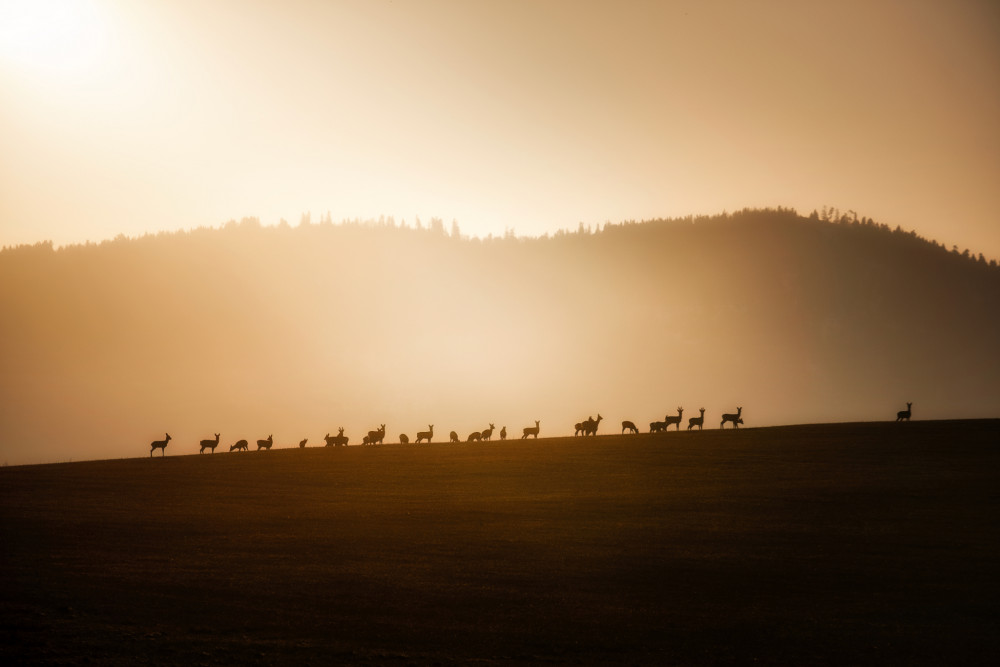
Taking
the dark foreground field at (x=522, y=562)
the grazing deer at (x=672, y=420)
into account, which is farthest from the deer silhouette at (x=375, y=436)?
the grazing deer at (x=672, y=420)

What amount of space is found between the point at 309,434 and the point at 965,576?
12868 cm

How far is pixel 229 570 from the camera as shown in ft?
65.0

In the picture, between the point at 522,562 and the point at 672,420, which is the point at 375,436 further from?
the point at 522,562

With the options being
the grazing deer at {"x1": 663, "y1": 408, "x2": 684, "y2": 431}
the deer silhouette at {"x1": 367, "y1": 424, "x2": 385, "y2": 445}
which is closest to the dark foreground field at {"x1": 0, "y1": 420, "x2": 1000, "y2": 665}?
the grazing deer at {"x1": 663, "y1": 408, "x2": 684, "y2": 431}

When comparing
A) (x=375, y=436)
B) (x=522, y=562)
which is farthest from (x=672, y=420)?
(x=522, y=562)

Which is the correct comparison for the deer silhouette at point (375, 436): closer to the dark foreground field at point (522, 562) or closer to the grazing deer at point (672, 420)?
the dark foreground field at point (522, 562)

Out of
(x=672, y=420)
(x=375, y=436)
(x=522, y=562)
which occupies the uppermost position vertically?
(x=672, y=420)

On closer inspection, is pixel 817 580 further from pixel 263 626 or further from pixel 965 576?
pixel 263 626

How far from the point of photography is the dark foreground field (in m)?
14.9

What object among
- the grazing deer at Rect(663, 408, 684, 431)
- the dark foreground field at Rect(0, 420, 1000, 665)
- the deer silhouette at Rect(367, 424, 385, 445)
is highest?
the grazing deer at Rect(663, 408, 684, 431)

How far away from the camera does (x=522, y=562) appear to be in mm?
20484

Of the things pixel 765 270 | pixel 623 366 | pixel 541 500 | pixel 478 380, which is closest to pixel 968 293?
pixel 765 270

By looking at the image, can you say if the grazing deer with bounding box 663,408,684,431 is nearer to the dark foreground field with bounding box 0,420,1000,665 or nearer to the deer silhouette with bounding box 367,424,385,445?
the dark foreground field with bounding box 0,420,1000,665

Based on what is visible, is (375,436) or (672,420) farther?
(672,420)
